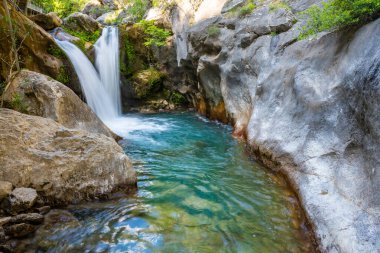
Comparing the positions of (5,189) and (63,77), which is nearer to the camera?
(5,189)

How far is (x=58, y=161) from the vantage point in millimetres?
4816

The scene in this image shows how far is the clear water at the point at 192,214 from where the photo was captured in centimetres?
391

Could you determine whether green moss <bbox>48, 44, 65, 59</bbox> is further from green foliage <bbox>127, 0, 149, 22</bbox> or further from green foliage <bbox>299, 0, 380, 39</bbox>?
green foliage <bbox>299, 0, 380, 39</bbox>

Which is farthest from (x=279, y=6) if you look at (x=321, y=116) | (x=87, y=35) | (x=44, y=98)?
(x=87, y=35)

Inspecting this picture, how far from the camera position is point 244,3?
1119 cm

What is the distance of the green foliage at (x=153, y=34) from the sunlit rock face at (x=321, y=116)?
253 inches

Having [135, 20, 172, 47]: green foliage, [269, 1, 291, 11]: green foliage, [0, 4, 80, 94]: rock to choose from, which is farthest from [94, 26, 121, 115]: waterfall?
[269, 1, 291, 11]: green foliage

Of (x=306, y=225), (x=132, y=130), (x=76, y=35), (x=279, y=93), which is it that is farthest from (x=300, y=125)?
(x=76, y=35)

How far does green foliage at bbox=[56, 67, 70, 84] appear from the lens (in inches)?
451

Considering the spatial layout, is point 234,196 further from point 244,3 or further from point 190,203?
point 244,3

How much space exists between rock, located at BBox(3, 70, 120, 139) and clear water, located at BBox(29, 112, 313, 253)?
191 centimetres

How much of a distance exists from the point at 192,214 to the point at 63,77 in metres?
Answer: 9.17

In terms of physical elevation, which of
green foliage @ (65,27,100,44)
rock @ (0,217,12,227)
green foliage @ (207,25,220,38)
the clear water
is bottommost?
the clear water

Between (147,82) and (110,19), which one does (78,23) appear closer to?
(147,82)
